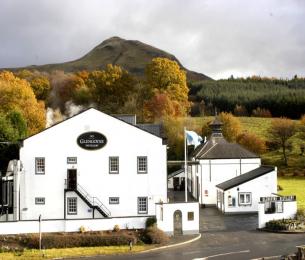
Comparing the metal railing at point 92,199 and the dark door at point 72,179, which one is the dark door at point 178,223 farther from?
the dark door at point 72,179

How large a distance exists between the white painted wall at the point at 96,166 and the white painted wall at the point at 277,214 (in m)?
8.00

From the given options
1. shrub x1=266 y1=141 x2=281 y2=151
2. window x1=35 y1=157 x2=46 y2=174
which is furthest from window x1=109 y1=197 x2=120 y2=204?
shrub x1=266 y1=141 x2=281 y2=151

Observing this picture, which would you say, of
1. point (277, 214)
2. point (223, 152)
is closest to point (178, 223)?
point (277, 214)

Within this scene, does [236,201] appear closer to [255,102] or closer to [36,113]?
[36,113]

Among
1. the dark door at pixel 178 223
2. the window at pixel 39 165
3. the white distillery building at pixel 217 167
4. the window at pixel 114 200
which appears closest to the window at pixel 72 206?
the window at pixel 114 200

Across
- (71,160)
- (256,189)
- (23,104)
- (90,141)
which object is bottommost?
(256,189)

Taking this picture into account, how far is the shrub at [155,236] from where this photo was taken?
40.4m

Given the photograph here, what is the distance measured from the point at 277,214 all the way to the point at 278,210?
1.46ft

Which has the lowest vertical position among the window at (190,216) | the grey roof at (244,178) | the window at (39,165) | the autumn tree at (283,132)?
the window at (190,216)

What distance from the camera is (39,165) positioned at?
47938mm

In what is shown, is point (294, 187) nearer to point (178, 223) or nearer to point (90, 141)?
point (178, 223)

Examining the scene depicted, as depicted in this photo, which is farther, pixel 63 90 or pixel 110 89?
pixel 63 90

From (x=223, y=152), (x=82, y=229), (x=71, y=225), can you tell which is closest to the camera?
(x=82, y=229)

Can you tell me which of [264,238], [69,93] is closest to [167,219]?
[264,238]
